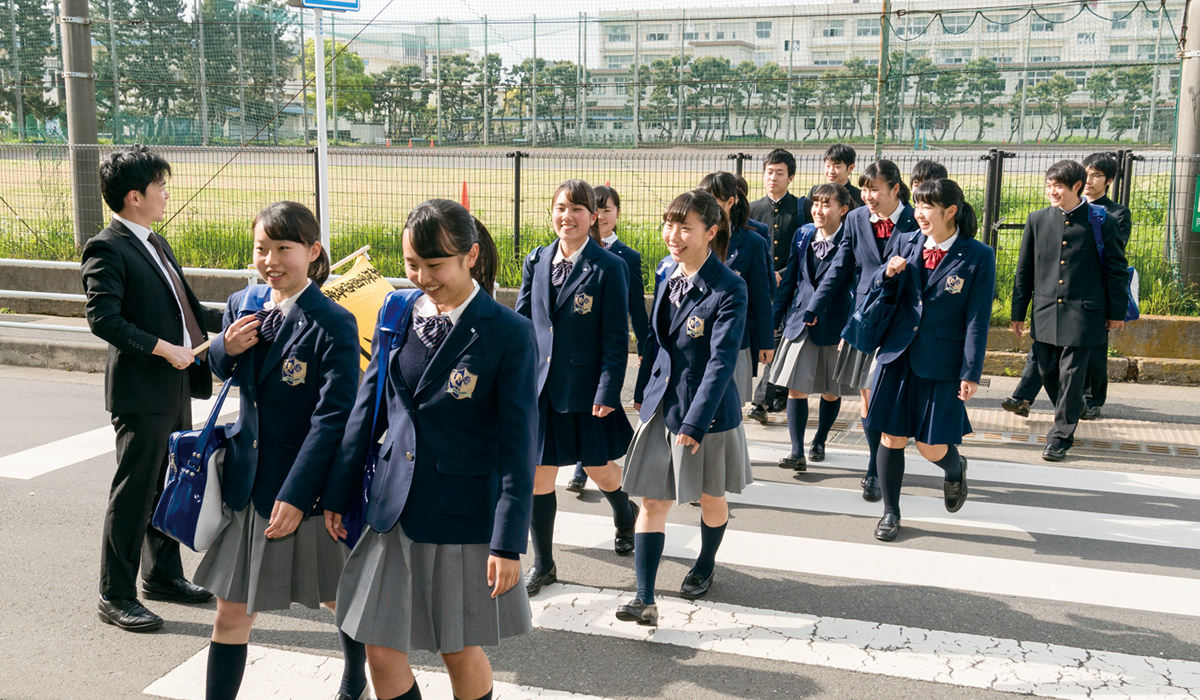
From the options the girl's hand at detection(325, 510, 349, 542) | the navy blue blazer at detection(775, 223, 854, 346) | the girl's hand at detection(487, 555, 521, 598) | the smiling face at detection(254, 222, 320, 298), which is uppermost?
Result: the smiling face at detection(254, 222, 320, 298)

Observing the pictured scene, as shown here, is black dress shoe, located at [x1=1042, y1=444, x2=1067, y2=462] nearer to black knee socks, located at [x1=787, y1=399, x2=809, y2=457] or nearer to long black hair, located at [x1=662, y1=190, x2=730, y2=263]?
black knee socks, located at [x1=787, y1=399, x2=809, y2=457]

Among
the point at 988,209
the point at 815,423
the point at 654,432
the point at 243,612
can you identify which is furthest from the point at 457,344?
the point at 988,209

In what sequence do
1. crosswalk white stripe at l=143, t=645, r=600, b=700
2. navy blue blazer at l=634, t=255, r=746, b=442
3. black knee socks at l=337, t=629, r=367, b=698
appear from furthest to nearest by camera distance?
navy blue blazer at l=634, t=255, r=746, b=442, crosswalk white stripe at l=143, t=645, r=600, b=700, black knee socks at l=337, t=629, r=367, b=698

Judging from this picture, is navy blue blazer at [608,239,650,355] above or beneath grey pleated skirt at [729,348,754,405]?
above

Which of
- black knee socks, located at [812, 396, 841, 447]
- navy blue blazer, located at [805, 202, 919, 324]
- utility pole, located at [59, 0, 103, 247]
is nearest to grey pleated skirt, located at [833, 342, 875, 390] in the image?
navy blue blazer, located at [805, 202, 919, 324]

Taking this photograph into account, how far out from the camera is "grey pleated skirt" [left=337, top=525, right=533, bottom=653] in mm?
2889

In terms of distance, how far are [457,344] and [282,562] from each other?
3.18 ft

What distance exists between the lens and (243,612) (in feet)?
10.8

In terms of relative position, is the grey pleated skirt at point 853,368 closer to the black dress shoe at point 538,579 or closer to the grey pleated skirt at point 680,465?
the grey pleated skirt at point 680,465

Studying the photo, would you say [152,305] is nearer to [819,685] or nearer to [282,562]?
[282,562]

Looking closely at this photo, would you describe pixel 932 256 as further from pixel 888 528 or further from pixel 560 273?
pixel 560 273

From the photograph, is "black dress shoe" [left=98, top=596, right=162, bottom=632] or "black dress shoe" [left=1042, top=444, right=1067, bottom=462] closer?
"black dress shoe" [left=98, top=596, right=162, bottom=632]

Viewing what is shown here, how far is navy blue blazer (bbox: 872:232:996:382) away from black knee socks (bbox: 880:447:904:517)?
458 mm

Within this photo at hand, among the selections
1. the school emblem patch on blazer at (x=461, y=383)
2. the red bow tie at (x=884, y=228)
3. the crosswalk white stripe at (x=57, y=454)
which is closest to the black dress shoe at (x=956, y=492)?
the red bow tie at (x=884, y=228)
